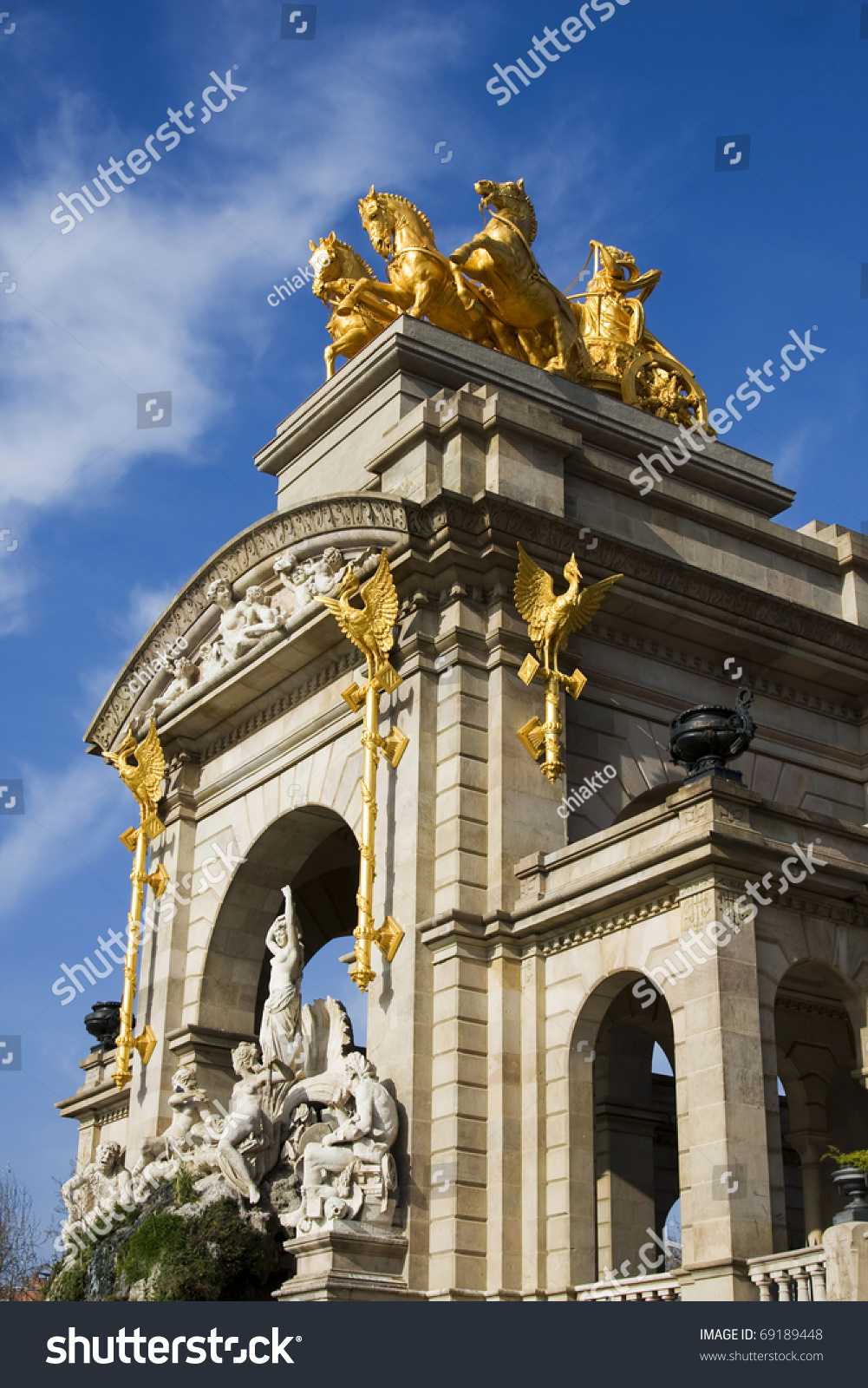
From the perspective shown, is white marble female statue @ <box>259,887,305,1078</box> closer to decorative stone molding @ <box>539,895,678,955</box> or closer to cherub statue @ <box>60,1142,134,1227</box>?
cherub statue @ <box>60,1142,134,1227</box>

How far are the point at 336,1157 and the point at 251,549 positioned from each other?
471 inches

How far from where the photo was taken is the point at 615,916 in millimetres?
22984

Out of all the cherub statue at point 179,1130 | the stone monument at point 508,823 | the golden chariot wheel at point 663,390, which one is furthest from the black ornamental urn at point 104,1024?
the golden chariot wheel at point 663,390

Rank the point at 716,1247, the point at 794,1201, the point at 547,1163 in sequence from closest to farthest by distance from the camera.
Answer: the point at 716,1247, the point at 547,1163, the point at 794,1201

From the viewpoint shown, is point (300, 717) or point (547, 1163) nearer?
point (547, 1163)

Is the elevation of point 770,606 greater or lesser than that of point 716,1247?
greater

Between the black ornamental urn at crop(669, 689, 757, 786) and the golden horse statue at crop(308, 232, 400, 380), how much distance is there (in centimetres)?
1454

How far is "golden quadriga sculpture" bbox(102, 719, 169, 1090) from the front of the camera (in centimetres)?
3136

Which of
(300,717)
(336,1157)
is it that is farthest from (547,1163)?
(300,717)

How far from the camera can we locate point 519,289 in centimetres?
3381

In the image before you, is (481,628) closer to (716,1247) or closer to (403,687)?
(403,687)

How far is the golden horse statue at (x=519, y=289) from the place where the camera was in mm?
33469

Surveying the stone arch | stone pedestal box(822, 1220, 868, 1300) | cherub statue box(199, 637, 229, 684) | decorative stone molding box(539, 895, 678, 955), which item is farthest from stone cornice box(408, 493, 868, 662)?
stone pedestal box(822, 1220, 868, 1300)
